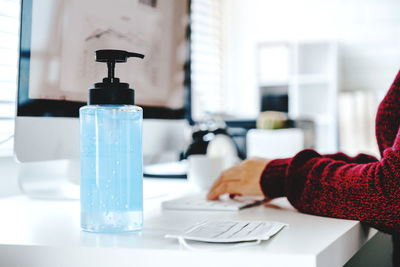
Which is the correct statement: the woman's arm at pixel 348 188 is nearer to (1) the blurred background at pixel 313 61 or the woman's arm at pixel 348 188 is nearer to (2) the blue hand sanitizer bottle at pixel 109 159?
(2) the blue hand sanitizer bottle at pixel 109 159

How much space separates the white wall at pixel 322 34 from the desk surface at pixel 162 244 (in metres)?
3.12

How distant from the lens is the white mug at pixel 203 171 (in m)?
1.18

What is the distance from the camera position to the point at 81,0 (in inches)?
37.0

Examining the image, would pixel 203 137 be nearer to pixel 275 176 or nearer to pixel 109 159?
pixel 275 176

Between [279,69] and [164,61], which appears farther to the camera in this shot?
[279,69]

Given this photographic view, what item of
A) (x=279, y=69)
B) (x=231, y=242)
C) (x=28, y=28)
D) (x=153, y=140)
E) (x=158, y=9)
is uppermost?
(x=279, y=69)

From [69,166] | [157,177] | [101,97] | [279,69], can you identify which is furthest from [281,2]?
[101,97]

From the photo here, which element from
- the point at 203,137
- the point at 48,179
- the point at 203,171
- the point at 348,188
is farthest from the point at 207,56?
the point at 348,188

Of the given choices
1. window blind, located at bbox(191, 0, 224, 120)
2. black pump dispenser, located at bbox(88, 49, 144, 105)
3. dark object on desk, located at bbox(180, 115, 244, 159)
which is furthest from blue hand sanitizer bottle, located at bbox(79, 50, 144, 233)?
window blind, located at bbox(191, 0, 224, 120)

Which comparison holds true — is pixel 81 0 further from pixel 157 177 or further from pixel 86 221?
pixel 157 177

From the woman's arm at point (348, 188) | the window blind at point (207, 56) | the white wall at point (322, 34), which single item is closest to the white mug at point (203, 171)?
the woman's arm at point (348, 188)

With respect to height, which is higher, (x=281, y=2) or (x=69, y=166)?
(x=281, y=2)

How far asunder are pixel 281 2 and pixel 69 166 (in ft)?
10.9

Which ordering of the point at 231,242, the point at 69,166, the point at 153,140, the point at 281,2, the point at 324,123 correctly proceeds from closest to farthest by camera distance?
the point at 231,242
the point at 69,166
the point at 153,140
the point at 324,123
the point at 281,2
